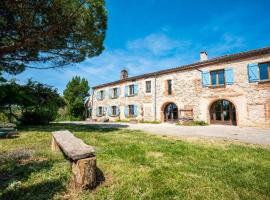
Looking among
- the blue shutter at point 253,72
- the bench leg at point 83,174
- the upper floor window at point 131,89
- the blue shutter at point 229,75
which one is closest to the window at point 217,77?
the blue shutter at point 229,75

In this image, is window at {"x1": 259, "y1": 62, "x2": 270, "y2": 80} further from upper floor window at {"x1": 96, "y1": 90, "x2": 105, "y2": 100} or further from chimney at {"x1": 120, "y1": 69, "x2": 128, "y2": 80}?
upper floor window at {"x1": 96, "y1": 90, "x2": 105, "y2": 100}

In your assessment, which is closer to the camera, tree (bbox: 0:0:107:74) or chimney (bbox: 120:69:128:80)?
tree (bbox: 0:0:107:74)

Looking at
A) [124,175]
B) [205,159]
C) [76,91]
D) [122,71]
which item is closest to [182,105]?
[122,71]

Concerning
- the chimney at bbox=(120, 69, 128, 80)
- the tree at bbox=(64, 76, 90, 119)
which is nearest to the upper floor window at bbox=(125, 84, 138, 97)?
the chimney at bbox=(120, 69, 128, 80)

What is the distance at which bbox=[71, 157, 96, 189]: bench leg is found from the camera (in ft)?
8.82

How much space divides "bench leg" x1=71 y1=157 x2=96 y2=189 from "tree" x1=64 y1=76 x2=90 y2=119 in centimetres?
2446

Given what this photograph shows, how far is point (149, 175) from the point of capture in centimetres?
326

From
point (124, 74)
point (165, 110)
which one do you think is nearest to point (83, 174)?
point (165, 110)

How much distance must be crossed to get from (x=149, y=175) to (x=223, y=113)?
13.4m

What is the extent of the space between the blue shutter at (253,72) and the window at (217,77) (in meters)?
1.89

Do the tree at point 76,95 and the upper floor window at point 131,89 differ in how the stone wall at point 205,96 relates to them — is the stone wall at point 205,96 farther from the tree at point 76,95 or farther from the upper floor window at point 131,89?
the tree at point 76,95

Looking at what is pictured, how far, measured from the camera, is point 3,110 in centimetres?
1259

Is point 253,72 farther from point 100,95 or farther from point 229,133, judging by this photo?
point 100,95

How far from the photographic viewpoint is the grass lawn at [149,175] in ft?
8.55
